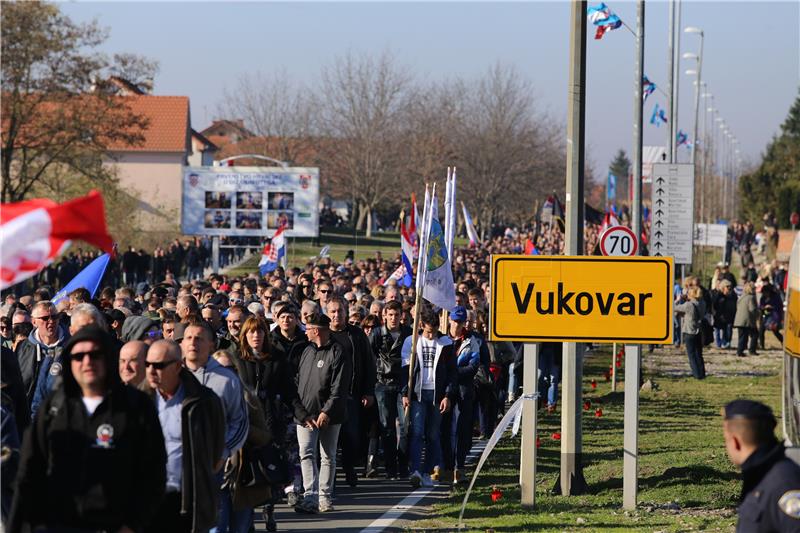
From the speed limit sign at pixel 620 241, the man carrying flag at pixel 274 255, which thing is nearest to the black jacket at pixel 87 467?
the speed limit sign at pixel 620 241

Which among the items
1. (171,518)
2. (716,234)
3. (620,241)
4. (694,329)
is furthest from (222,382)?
(716,234)

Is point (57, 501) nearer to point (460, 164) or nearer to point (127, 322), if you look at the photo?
point (127, 322)

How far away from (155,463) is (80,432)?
1.17 feet

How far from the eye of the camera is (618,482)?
1338cm

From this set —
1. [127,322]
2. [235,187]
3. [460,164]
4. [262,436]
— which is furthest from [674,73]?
[460,164]

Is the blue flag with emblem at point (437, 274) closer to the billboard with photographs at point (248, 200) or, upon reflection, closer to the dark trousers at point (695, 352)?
the dark trousers at point (695, 352)

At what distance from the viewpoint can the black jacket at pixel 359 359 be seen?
12680 millimetres

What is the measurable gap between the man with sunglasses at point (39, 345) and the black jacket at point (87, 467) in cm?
429

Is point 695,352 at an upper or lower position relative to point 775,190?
lower

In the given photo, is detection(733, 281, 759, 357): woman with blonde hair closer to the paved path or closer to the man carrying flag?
the man carrying flag

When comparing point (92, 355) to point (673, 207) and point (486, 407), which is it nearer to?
point (486, 407)

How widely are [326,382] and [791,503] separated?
668 centimetres

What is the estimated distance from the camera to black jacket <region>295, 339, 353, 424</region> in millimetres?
11953

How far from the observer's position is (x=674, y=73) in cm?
3472
